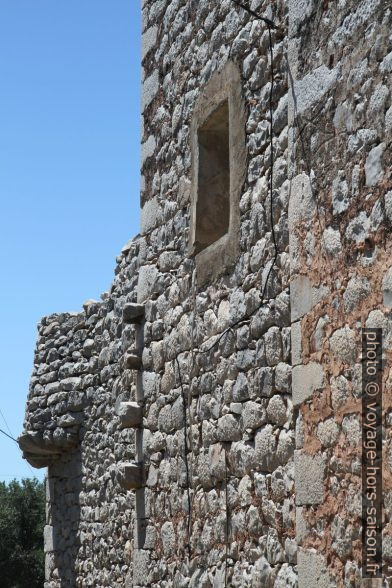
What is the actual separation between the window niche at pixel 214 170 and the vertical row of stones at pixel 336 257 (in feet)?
2.98

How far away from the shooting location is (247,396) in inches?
221

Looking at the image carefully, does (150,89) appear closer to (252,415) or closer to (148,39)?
(148,39)

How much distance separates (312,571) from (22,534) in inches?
599

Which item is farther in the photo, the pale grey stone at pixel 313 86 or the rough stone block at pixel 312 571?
the pale grey stone at pixel 313 86

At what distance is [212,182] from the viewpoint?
6.56m

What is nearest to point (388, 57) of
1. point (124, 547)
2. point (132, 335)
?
point (132, 335)

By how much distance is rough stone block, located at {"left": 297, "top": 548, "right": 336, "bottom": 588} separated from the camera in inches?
182

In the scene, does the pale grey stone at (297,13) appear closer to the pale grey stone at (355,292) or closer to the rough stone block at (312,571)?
the pale grey stone at (355,292)

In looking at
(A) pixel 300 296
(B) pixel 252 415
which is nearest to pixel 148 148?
(B) pixel 252 415

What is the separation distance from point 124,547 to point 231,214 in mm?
3750

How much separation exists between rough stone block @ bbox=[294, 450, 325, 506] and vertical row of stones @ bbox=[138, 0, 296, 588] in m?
0.19

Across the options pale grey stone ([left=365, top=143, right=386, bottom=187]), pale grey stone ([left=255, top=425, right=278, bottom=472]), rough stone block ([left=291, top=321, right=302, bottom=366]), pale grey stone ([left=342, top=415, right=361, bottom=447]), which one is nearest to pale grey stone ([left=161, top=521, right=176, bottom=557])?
pale grey stone ([left=255, top=425, right=278, bottom=472])

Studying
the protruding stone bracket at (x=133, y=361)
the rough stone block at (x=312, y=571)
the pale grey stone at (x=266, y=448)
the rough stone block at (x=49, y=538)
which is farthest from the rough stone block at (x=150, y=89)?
the rough stone block at (x=49, y=538)

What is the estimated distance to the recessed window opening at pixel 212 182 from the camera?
6484 mm
